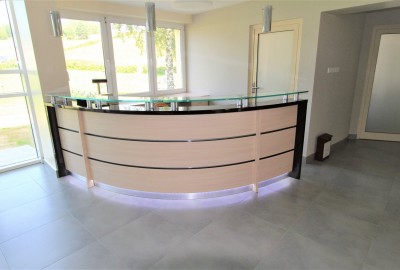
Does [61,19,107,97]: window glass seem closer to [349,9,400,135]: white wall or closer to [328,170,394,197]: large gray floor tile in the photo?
[328,170,394,197]: large gray floor tile

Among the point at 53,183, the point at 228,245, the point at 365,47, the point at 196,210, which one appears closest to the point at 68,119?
the point at 53,183

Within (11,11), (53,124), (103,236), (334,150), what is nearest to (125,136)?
(103,236)

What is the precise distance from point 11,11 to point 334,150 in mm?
5943

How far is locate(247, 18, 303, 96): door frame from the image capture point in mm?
3895

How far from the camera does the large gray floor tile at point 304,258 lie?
200 centimetres

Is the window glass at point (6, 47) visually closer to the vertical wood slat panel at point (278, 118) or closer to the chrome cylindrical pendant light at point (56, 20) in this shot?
the chrome cylindrical pendant light at point (56, 20)

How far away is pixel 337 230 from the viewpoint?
2.44 metres

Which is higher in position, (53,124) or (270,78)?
(270,78)

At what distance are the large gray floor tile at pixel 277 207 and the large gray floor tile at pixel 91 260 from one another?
1458mm

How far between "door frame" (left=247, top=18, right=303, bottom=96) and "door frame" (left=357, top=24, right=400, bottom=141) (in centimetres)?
203

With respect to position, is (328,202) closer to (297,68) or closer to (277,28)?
(297,68)

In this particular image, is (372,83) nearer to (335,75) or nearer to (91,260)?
(335,75)

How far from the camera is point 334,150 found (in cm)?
473

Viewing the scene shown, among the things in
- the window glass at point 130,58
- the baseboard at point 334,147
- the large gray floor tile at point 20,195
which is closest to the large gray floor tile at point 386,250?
the baseboard at point 334,147
